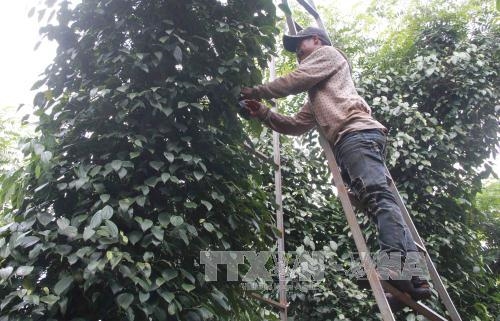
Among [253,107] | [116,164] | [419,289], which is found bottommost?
[419,289]

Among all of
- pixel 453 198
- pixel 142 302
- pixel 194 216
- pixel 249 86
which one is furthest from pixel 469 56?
pixel 142 302

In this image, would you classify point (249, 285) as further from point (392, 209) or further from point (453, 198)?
point (453, 198)

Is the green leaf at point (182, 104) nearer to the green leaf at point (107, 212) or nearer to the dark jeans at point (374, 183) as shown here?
the green leaf at point (107, 212)

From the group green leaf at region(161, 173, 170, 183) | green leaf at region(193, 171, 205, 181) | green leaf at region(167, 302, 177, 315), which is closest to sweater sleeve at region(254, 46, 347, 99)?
green leaf at region(193, 171, 205, 181)

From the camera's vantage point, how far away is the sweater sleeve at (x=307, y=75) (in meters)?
2.31

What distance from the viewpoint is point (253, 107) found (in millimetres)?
2422

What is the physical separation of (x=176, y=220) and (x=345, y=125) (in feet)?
3.01

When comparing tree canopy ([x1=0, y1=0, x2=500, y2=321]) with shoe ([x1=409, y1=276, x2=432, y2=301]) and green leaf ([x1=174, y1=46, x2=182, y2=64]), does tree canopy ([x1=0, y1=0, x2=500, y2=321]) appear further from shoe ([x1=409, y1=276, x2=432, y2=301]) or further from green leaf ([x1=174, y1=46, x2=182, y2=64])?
shoe ([x1=409, y1=276, x2=432, y2=301])

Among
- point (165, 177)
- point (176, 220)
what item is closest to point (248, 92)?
point (165, 177)

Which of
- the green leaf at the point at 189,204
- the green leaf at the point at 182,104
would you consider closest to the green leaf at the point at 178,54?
the green leaf at the point at 182,104

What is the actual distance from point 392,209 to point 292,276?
192 cm

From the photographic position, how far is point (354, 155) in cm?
212

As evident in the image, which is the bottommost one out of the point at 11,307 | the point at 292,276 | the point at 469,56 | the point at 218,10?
the point at 292,276

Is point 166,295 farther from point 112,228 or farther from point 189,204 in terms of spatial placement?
point 189,204
